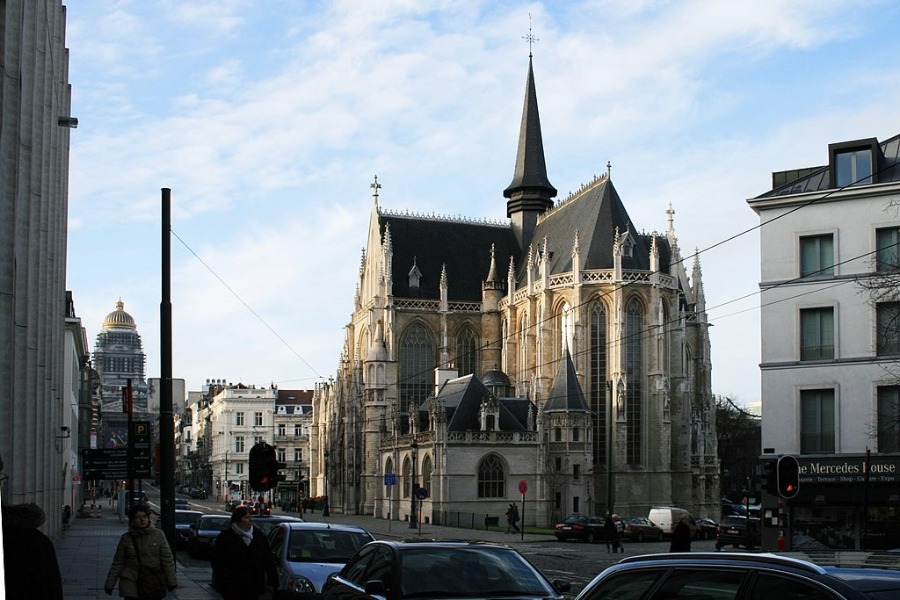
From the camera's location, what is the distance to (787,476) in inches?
727

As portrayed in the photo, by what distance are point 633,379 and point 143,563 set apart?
186 feet

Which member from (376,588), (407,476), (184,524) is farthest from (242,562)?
(407,476)

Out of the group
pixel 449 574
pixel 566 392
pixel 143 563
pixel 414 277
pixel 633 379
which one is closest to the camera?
pixel 449 574

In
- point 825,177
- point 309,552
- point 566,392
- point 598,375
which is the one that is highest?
point 825,177

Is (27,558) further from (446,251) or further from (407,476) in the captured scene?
(446,251)

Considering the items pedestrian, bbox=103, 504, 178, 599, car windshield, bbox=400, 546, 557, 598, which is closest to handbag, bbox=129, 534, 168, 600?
pedestrian, bbox=103, 504, 178, 599

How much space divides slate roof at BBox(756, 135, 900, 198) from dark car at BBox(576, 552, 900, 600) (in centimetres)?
2829

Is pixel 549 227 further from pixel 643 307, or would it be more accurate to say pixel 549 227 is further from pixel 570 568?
pixel 570 568

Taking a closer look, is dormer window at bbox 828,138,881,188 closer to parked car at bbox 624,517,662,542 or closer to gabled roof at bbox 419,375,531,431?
parked car at bbox 624,517,662,542

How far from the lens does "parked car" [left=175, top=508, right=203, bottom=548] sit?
114 ft

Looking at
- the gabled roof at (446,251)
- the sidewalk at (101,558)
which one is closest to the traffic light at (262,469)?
the sidewalk at (101,558)

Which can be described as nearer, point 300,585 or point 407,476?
point 300,585

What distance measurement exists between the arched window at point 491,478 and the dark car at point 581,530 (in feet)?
42.4

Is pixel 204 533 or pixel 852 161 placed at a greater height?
pixel 852 161
